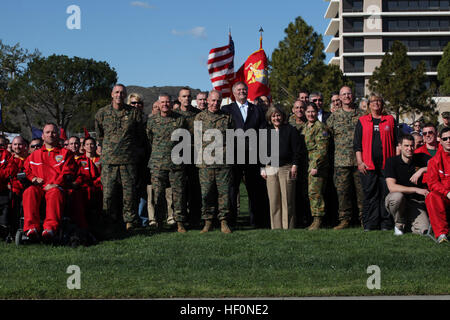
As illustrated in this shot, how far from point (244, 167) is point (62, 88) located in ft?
190

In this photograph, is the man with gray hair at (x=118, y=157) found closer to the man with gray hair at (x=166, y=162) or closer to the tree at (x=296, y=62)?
the man with gray hair at (x=166, y=162)

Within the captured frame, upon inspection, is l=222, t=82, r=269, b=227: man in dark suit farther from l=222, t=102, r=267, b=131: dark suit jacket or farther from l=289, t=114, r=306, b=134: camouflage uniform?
l=289, t=114, r=306, b=134: camouflage uniform

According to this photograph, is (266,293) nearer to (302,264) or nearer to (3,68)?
(302,264)

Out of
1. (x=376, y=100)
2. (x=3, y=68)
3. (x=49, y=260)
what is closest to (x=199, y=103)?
(x=376, y=100)

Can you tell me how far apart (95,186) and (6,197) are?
162 centimetres

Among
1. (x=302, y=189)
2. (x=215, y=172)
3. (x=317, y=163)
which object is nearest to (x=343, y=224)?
(x=302, y=189)

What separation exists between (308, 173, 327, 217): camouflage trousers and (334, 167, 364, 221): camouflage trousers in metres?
0.29

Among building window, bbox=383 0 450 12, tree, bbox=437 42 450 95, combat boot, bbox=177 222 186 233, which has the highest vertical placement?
building window, bbox=383 0 450 12

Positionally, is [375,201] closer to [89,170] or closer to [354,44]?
[89,170]

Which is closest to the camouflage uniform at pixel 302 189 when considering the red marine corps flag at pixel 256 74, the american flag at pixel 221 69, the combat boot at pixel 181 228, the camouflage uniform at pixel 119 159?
the combat boot at pixel 181 228

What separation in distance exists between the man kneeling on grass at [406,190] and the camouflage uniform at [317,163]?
1.15m

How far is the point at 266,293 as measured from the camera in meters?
6.04

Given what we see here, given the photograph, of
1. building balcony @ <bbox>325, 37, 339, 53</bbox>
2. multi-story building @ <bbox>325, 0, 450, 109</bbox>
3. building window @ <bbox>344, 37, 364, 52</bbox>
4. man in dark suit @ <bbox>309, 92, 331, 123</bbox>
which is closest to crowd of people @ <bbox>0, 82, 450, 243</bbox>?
man in dark suit @ <bbox>309, 92, 331, 123</bbox>

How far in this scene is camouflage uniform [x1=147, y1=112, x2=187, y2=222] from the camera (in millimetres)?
10633
